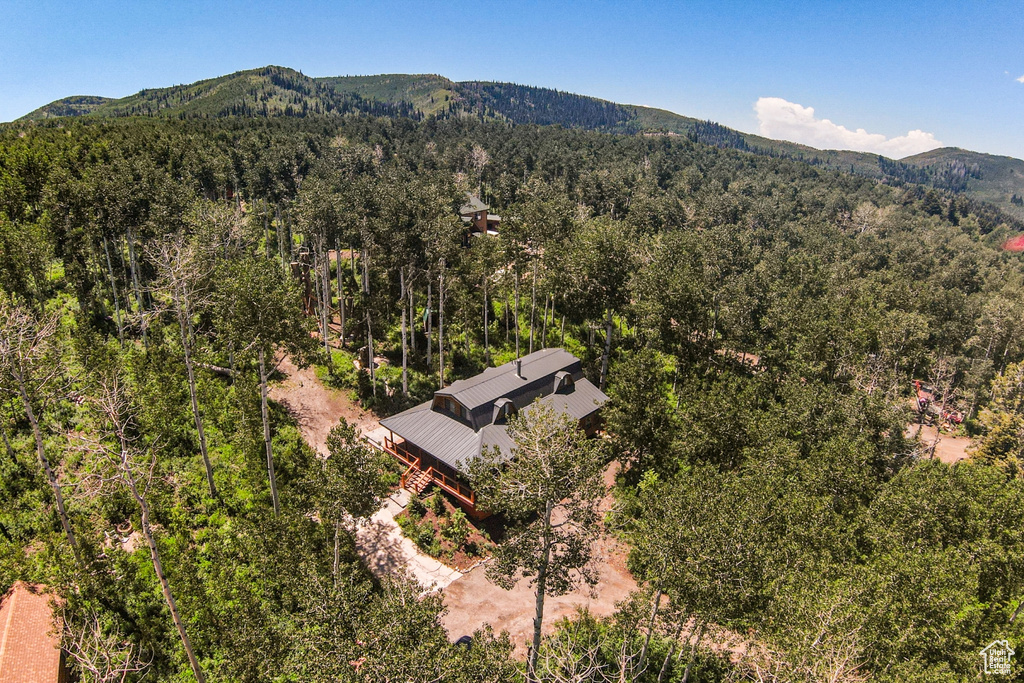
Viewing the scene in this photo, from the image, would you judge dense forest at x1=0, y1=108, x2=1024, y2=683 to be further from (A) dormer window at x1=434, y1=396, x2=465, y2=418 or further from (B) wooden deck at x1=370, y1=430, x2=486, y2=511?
(A) dormer window at x1=434, y1=396, x2=465, y2=418

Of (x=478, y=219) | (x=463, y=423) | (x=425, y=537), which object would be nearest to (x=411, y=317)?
(x=463, y=423)

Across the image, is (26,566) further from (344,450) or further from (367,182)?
(367,182)

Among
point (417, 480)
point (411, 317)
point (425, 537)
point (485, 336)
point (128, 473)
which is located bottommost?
point (425, 537)

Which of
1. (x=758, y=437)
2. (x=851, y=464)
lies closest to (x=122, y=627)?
(x=758, y=437)

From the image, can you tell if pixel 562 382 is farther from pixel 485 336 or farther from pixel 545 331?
pixel 545 331

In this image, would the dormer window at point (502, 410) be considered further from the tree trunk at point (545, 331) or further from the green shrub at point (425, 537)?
the tree trunk at point (545, 331)

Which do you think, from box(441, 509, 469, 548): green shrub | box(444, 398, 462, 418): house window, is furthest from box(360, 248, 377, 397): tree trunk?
box(441, 509, 469, 548): green shrub
